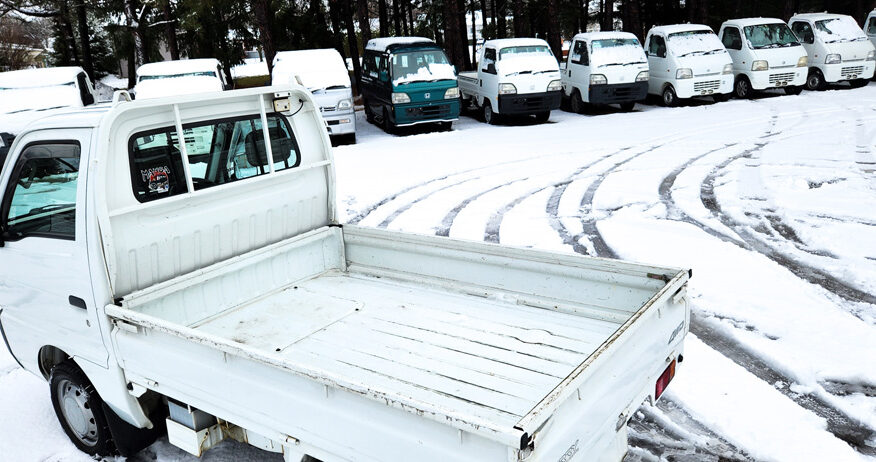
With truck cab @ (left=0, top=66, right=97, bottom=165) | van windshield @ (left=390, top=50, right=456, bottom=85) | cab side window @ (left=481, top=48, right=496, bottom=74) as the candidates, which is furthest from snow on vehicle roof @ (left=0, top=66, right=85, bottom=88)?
cab side window @ (left=481, top=48, right=496, bottom=74)

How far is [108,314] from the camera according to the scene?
3.83m

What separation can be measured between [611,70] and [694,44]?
243 centimetres

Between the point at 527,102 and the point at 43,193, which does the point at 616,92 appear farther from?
the point at 43,193

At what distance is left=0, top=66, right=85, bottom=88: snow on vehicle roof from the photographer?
15.6 metres

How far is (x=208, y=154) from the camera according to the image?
473 centimetres

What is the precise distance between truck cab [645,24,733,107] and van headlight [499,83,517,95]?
4423mm

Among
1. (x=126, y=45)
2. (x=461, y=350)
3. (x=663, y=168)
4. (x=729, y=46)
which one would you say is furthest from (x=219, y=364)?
(x=126, y=45)

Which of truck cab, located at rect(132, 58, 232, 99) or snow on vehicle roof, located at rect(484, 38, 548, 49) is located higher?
snow on vehicle roof, located at rect(484, 38, 548, 49)

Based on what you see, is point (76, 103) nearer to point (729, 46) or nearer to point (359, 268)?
point (359, 268)

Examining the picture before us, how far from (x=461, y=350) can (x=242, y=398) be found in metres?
1.32

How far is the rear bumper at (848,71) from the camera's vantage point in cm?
Result: 1933

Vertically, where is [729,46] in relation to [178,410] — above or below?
above

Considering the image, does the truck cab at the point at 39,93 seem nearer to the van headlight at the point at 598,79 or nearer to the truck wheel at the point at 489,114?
the truck wheel at the point at 489,114

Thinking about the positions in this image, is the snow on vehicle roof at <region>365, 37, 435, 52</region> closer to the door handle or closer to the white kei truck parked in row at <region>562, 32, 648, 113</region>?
the white kei truck parked in row at <region>562, 32, 648, 113</region>
